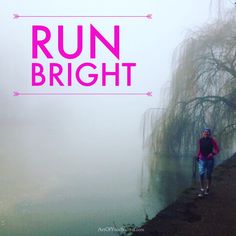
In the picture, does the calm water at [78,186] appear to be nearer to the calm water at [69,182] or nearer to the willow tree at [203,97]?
the calm water at [69,182]

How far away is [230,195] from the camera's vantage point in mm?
6734

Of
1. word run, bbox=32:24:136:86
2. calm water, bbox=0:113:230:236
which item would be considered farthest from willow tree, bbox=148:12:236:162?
word run, bbox=32:24:136:86

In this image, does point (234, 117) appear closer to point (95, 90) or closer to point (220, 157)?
point (220, 157)

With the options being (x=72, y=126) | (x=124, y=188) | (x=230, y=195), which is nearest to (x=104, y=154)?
(x=124, y=188)

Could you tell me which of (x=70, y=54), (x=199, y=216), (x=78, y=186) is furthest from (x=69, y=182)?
(x=199, y=216)

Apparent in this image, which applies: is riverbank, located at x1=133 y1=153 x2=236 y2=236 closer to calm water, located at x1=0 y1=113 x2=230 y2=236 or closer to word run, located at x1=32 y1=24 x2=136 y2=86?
calm water, located at x1=0 y1=113 x2=230 y2=236

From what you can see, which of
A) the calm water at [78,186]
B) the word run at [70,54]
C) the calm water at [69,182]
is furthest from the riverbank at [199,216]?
the word run at [70,54]

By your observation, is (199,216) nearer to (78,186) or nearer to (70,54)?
(70,54)

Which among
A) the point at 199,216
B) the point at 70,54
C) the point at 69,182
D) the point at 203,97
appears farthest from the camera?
→ the point at 203,97

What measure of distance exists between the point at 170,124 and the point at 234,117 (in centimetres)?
154

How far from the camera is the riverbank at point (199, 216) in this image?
5.24 m

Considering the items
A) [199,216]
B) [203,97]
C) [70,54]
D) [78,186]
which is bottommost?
[78,186]

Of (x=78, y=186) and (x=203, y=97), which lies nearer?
(x=78, y=186)

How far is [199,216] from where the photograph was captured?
226 inches
